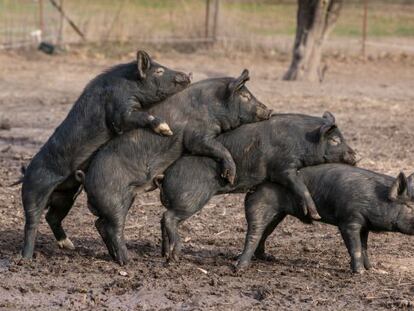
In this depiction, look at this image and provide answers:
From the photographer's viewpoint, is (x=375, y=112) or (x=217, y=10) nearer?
(x=375, y=112)

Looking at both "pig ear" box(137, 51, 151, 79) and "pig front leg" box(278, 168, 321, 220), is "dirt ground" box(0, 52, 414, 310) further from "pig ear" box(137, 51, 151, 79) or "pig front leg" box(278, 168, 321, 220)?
"pig ear" box(137, 51, 151, 79)

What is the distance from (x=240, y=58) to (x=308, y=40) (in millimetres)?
4053

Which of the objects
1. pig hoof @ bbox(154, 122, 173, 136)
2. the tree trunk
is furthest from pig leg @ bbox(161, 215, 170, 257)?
the tree trunk

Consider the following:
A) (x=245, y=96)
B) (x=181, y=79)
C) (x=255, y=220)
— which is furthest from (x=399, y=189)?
(x=181, y=79)

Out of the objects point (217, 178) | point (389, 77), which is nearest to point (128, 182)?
point (217, 178)

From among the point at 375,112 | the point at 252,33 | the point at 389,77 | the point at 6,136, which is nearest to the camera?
the point at 6,136

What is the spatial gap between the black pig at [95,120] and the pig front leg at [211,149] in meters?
0.21

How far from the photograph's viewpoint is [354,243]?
7504 millimetres

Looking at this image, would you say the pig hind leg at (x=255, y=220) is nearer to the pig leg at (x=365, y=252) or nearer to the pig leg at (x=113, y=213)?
the pig leg at (x=365, y=252)

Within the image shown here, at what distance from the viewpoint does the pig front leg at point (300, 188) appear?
24.5 feet

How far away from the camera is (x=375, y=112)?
16.2 metres

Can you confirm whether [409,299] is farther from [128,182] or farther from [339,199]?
[128,182]

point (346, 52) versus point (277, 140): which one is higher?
point (277, 140)

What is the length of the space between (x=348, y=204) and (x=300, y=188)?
0.38m
